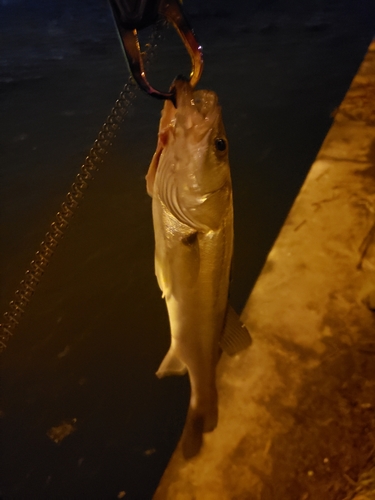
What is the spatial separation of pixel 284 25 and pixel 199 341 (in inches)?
455

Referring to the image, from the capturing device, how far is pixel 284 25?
11.2 m

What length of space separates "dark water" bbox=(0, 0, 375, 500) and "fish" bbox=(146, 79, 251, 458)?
1.70 metres

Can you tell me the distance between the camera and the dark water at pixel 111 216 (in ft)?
11.3

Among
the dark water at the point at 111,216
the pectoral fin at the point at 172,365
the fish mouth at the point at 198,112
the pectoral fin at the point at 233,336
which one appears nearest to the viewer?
the fish mouth at the point at 198,112

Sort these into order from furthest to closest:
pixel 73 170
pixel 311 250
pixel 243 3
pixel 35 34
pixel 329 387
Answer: pixel 243 3 → pixel 35 34 → pixel 73 170 → pixel 311 250 → pixel 329 387

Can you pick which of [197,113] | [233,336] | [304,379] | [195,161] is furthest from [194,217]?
[304,379]

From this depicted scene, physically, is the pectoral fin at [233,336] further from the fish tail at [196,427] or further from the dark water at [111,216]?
the dark water at [111,216]

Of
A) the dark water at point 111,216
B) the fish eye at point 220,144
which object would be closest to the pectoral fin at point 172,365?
the fish eye at point 220,144

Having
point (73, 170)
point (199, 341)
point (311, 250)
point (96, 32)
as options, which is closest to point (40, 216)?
point (73, 170)

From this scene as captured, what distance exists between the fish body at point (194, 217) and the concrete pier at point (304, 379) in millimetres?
698

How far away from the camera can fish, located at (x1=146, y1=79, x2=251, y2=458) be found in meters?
1.71

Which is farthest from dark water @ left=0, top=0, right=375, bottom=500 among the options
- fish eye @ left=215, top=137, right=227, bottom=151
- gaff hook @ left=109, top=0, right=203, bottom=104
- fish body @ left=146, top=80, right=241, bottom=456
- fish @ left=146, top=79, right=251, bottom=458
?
gaff hook @ left=109, top=0, right=203, bottom=104

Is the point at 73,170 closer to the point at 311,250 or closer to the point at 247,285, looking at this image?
the point at 247,285

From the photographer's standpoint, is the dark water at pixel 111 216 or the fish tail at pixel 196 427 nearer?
the fish tail at pixel 196 427
